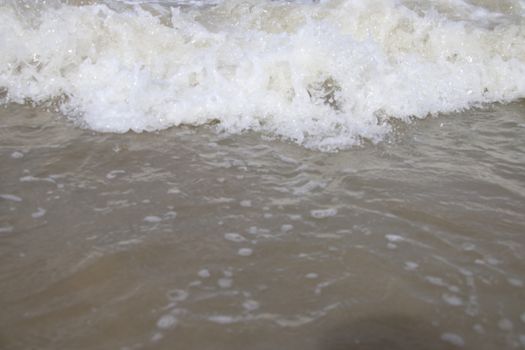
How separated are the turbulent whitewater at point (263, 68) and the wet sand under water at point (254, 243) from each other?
382 millimetres

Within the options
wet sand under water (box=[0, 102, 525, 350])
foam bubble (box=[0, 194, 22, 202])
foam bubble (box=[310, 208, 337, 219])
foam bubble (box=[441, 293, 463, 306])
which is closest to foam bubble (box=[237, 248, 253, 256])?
wet sand under water (box=[0, 102, 525, 350])

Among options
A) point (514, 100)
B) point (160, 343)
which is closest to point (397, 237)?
point (160, 343)

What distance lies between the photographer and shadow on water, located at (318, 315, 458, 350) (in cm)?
198

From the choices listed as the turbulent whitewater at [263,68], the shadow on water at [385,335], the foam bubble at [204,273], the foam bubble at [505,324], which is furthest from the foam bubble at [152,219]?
the foam bubble at [505,324]

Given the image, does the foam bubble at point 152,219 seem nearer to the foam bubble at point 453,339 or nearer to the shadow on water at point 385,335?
the shadow on water at point 385,335

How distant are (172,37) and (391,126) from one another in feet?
7.69

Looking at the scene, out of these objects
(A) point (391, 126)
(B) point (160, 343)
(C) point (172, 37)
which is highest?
(C) point (172, 37)

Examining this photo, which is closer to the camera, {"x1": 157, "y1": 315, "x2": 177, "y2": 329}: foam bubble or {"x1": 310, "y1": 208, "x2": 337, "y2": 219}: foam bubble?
{"x1": 157, "y1": 315, "x2": 177, "y2": 329}: foam bubble

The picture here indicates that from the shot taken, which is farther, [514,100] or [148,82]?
[514,100]

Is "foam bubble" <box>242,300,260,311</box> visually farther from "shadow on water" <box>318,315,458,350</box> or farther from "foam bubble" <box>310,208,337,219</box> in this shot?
"foam bubble" <box>310,208,337,219</box>

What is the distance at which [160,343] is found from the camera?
1959mm

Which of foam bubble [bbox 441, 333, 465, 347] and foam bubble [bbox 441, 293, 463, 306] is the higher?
foam bubble [bbox 441, 293, 463, 306]

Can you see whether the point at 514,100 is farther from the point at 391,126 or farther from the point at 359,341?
the point at 359,341

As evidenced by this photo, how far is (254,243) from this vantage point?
2.54m
